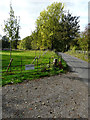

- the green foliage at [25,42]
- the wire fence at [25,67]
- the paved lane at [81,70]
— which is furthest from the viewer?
the green foliage at [25,42]

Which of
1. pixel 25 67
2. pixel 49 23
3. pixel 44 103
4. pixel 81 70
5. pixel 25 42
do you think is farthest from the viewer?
pixel 25 42

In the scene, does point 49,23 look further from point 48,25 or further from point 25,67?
point 25,67

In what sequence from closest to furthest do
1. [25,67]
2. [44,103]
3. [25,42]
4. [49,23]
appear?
[44,103] < [25,67] < [49,23] < [25,42]

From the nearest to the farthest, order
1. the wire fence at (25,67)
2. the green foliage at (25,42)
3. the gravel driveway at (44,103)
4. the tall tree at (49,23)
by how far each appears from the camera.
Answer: the gravel driveway at (44,103) < the wire fence at (25,67) < the tall tree at (49,23) < the green foliage at (25,42)

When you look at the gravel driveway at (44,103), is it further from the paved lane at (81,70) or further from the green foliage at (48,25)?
the green foliage at (48,25)

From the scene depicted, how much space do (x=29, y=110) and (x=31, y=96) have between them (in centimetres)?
118

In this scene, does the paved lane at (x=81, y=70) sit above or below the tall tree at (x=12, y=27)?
below

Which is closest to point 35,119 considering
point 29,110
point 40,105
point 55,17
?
point 29,110

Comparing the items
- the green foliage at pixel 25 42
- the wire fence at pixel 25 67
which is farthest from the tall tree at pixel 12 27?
the green foliage at pixel 25 42

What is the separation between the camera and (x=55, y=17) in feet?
38.0

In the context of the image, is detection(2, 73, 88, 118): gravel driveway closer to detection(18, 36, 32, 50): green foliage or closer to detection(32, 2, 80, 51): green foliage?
detection(32, 2, 80, 51): green foliage

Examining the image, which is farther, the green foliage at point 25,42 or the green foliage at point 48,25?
the green foliage at point 25,42

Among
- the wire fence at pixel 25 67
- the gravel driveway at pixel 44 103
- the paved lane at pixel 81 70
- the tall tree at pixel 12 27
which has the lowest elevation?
the gravel driveway at pixel 44 103

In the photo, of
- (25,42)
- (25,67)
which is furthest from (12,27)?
(25,42)
